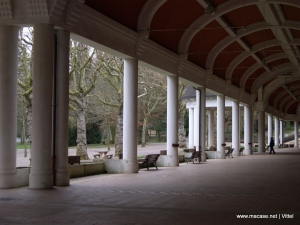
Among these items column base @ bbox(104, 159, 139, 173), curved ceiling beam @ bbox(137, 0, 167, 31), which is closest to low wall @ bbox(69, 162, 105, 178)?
column base @ bbox(104, 159, 139, 173)

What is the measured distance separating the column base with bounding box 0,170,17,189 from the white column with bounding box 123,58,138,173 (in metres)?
6.65

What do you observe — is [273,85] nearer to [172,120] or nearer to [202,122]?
[202,122]

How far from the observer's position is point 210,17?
896 inches

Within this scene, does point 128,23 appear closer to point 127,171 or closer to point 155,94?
point 127,171

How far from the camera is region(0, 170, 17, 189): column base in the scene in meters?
13.7

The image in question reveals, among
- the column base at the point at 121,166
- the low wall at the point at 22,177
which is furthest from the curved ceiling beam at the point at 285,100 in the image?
the low wall at the point at 22,177

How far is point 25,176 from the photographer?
14.6 metres

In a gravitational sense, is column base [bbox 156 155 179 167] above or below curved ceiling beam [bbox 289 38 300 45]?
below

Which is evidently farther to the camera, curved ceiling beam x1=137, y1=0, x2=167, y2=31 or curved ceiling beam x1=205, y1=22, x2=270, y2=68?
curved ceiling beam x1=205, y1=22, x2=270, y2=68

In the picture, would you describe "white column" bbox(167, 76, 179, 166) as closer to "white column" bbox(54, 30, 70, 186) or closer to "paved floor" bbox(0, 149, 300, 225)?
"paved floor" bbox(0, 149, 300, 225)

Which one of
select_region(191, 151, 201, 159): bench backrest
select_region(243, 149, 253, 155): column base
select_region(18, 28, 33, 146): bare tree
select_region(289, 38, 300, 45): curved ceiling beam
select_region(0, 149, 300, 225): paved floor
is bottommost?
select_region(0, 149, 300, 225): paved floor

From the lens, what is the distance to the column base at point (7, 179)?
45.0ft

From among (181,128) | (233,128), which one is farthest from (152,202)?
(181,128)

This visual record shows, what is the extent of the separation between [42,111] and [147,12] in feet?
26.0
